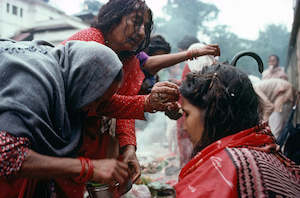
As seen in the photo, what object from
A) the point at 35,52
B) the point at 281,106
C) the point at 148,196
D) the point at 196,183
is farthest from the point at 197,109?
the point at 281,106

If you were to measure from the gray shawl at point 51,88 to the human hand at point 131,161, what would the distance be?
65cm

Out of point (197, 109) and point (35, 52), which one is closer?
point (35, 52)

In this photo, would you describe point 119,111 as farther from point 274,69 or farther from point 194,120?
point 274,69

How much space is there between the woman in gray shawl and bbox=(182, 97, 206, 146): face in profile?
46cm

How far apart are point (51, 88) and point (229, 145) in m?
0.98

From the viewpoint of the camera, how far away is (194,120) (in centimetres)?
165

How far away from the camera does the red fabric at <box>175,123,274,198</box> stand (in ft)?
4.22

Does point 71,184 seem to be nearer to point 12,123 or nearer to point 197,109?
point 12,123

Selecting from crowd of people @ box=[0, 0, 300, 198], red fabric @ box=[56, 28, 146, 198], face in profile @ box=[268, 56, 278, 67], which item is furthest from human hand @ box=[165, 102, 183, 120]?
face in profile @ box=[268, 56, 278, 67]

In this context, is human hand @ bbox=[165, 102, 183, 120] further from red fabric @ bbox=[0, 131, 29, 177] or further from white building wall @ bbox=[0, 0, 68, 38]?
white building wall @ bbox=[0, 0, 68, 38]

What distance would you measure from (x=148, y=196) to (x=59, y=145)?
2155mm

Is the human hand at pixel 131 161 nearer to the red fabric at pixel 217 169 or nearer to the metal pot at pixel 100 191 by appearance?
the metal pot at pixel 100 191

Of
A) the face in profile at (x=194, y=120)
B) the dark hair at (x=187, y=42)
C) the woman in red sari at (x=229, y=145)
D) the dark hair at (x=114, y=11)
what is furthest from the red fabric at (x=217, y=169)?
the dark hair at (x=187, y=42)

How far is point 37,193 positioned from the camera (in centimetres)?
171
